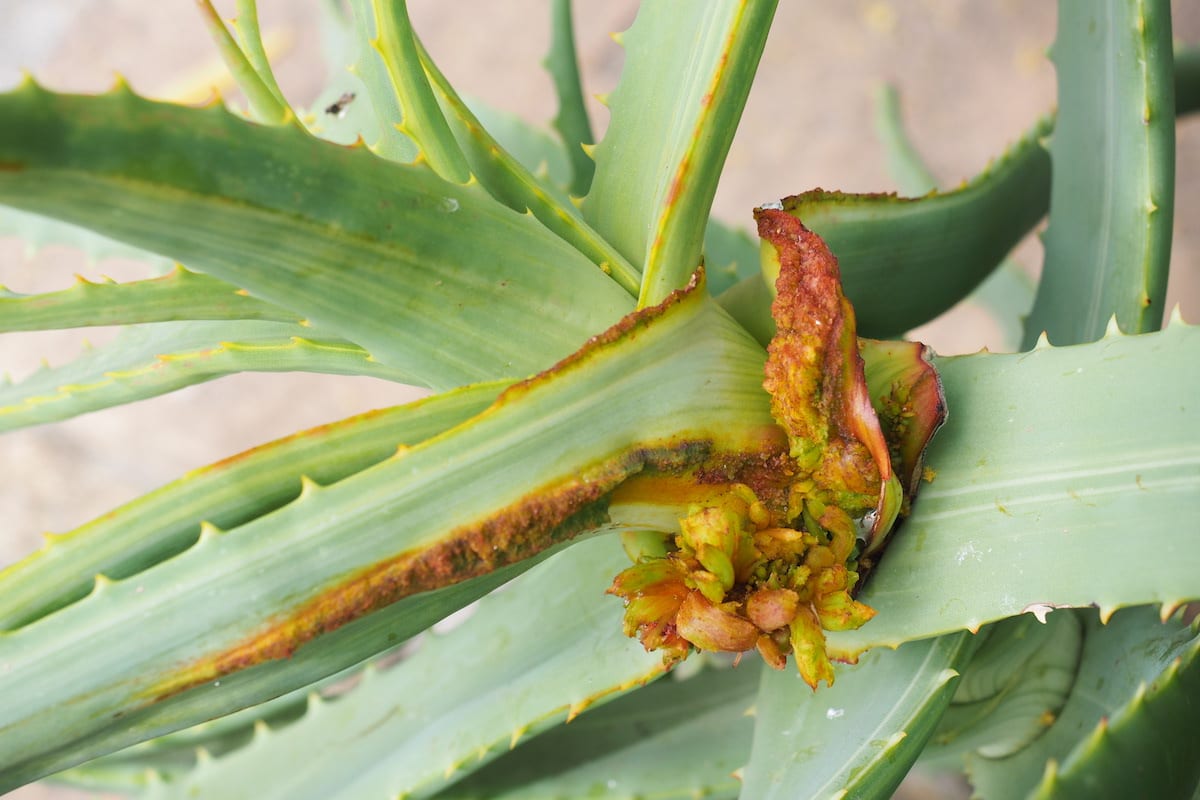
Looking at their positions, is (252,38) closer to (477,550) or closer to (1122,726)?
(477,550)

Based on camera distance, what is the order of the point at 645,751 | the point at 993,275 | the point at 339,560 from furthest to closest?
the point at 993,275
the point at 645,751
the point at 339,560

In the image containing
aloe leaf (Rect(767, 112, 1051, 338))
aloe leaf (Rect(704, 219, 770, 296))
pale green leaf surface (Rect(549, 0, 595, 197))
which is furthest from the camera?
aloe leaf (Rect(704, 219, 770, 296))

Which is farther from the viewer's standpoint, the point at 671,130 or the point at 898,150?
the point at 898,150

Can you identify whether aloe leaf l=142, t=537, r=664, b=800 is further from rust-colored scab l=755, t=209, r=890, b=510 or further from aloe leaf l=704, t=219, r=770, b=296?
aloe leaf l=704, t=219, r=770, b=296

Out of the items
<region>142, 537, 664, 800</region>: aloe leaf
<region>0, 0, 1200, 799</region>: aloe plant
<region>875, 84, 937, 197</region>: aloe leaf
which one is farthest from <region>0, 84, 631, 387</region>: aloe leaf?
<region>875, 84, 937, 197</region>: aloe leaf

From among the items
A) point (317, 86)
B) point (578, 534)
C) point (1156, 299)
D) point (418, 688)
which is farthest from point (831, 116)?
point (578, 534)

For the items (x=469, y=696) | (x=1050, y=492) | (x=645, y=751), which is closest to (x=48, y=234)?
(x=469, y=696)

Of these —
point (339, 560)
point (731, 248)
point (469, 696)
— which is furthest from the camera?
point (731, 248)
